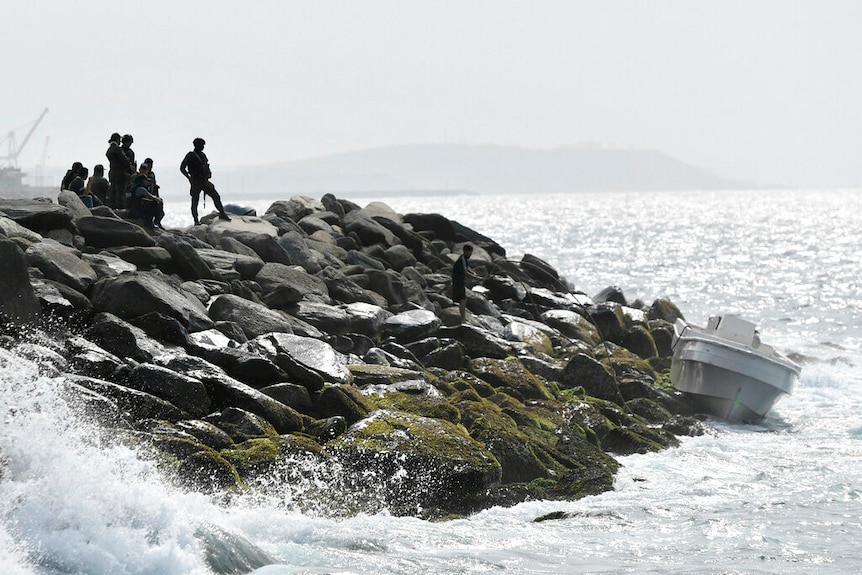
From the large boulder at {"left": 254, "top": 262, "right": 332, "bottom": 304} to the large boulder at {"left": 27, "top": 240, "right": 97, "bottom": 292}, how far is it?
4.06m

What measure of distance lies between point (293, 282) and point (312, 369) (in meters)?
5.23

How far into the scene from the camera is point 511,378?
19.1 meters

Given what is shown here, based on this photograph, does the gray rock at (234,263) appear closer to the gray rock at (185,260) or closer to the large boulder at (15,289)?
the gray rock at (185,260)

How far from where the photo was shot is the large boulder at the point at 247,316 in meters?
17.6

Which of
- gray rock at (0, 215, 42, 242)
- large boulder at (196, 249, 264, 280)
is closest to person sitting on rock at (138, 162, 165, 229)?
Answer: large boulder at (196, 249, 264, 280)

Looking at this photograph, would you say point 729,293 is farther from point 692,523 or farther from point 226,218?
point 692,523

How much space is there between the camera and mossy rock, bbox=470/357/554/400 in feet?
61.8

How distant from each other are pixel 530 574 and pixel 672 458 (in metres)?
7.02

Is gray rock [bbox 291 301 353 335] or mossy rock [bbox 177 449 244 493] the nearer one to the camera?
mossy rock [bbox 177 449 244 493]

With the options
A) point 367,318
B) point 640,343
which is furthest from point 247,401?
point 640,343

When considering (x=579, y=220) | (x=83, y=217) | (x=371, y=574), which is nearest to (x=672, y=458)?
(x=371, y=574)

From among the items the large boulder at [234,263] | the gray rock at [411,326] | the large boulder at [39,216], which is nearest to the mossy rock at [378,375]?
the gray rock at [411,326]

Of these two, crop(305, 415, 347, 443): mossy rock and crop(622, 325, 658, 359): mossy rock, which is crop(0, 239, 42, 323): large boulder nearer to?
crop(305, 415, 347, 443): mossy rock

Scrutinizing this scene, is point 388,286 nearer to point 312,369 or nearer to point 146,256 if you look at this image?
point 146,256
